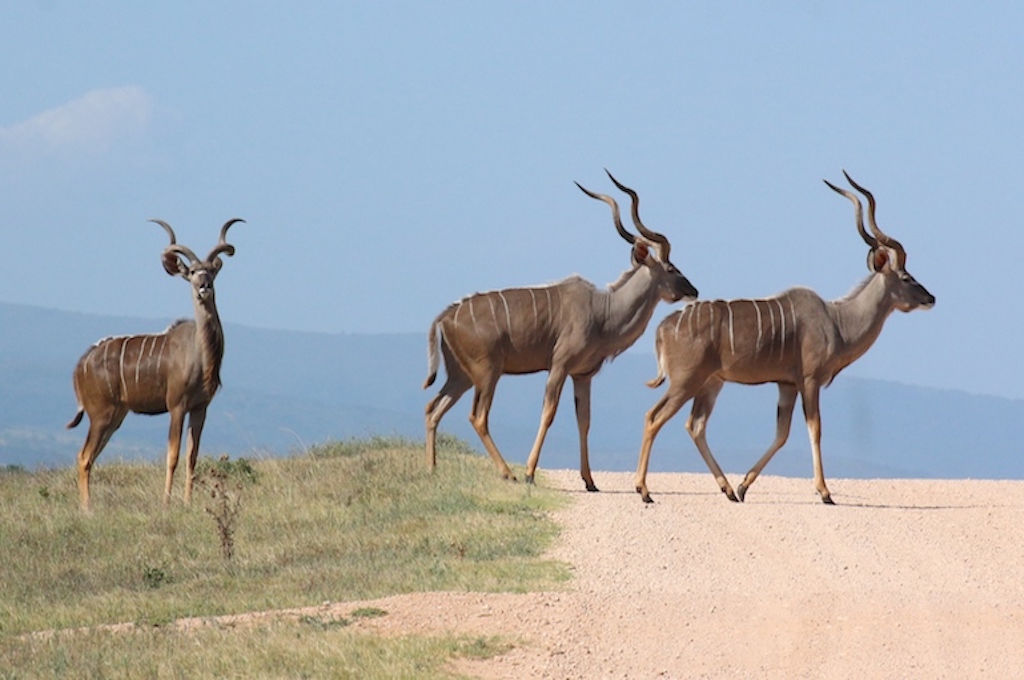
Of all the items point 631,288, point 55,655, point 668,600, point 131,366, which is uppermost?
point 631,288

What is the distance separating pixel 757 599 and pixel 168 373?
7708mm

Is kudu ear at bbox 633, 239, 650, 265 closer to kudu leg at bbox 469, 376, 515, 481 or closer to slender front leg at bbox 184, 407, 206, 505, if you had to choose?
kudu leg at bbox 469, 376, 515, 481

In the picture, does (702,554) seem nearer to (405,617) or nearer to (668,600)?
(668,600)

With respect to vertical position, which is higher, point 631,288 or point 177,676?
point 631,288

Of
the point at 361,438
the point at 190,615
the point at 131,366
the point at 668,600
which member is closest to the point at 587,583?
the point at 668,600

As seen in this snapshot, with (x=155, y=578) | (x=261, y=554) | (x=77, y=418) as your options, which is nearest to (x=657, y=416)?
(x=261, y=554)

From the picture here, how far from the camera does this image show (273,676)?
29.2 ft

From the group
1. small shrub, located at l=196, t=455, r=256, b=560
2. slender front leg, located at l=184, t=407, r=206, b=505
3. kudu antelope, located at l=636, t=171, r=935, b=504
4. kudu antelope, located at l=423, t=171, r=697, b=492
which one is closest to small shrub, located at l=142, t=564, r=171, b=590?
small shrub, located at l=196, t=455, r=256, b=560

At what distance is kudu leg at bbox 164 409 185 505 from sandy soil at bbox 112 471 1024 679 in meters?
3.68

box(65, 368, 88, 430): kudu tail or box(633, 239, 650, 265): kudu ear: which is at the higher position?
box(633, 239, 650, 265): kudu ear

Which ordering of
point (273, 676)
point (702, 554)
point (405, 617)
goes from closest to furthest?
point (273, 676) < point (405, 617) < point (702, 554)

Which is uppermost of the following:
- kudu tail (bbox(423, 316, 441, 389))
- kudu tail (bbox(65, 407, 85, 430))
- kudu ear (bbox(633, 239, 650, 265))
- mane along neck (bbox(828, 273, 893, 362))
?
kudu ear (bbox(633, 239, 650, 265))

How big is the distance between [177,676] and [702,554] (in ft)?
14.8

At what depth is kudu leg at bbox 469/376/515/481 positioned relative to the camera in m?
15.7
